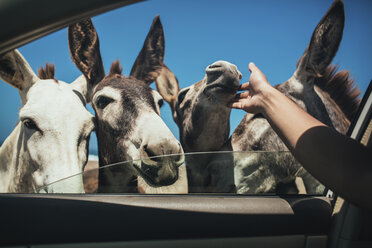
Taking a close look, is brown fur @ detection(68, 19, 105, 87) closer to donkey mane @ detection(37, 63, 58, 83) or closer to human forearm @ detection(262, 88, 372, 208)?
donkey mane @ detection(37, 63, 58, 83)

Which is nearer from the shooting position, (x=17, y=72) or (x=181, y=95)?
(x=17, y=72)

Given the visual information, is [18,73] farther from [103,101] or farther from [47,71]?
[103,101]

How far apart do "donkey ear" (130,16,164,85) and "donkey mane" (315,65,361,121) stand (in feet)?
3.58

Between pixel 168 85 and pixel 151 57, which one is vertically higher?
pixel 151 57

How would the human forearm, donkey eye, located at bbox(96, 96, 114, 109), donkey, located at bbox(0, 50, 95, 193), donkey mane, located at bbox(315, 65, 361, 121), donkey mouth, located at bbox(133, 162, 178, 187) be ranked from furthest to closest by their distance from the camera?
donkey mane, located at bbox(315, 65, 361, 121) < donkey eye, located at bbox(96, 96, 114, 109) < donkey, located at bbox(0, 50, 95, 193) < donkey mouth, located at bbox(133, 162, 178, 187) < the human forearm

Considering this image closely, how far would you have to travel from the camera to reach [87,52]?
1.57m

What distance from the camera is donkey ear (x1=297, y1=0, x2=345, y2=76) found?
5.80 feet

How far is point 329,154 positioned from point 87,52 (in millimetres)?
1436

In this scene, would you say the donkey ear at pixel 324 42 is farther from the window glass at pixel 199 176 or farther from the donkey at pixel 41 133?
the donkey at pixel 41 133

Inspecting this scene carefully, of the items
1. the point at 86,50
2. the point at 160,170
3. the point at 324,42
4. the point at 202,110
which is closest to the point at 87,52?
the point at 86,50

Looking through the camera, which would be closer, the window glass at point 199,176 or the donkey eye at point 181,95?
the window glass at point 199,176

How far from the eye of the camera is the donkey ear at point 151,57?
164cm

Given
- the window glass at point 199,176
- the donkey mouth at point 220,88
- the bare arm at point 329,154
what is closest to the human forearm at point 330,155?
the bare arm at point 329,154

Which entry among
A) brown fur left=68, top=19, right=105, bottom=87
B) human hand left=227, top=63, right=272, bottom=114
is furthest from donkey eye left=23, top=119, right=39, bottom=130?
human hand left=227, top=63, right=272, bottom=114
